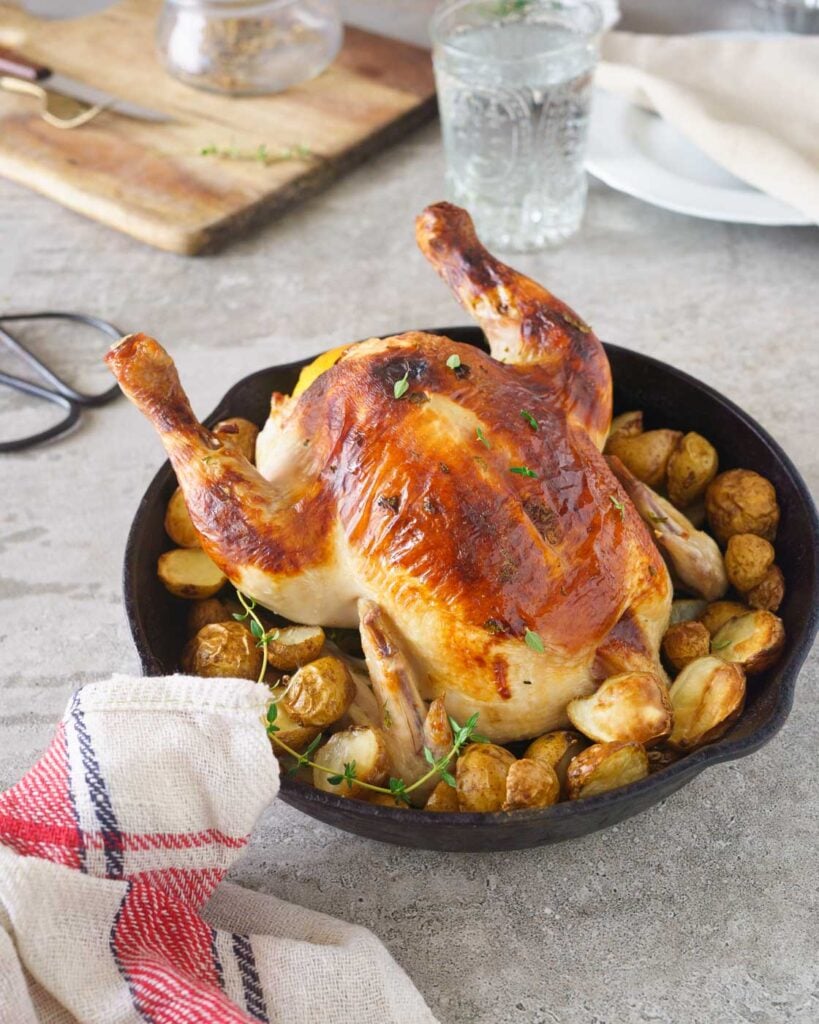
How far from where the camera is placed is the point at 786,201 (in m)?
1.93

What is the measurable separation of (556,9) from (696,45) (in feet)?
1.07

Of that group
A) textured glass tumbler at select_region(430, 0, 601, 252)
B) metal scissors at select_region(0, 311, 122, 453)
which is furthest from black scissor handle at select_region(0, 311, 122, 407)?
textured glass tumbler at select_region(430, 0, 601, 252)

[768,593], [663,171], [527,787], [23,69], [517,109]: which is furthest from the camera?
[23,69]

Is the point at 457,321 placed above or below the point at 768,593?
below

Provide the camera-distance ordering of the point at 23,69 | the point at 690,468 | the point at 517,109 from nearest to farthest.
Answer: the point at 690,468
the point at 517,109
the point at 23,69

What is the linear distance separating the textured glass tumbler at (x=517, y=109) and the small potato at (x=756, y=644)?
1126 millimetres

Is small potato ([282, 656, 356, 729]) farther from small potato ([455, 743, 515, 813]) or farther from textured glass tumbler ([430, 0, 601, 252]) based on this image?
textured glass tumbler ([430, 0, 601, 252])

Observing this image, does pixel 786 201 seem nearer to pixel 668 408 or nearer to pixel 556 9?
pixel 556 9

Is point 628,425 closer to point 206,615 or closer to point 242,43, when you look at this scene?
point 206,615

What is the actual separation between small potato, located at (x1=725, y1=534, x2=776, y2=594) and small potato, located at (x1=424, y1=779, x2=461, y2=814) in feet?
1.32

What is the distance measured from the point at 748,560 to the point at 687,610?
9cm

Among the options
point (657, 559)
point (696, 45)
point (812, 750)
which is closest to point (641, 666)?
point (657, 559)

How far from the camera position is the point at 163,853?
1002mm

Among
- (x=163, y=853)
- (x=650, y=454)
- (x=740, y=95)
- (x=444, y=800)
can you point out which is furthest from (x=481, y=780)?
(x=740, y=95)
